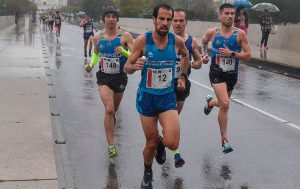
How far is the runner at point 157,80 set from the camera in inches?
211

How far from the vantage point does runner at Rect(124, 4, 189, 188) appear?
17.6 feet

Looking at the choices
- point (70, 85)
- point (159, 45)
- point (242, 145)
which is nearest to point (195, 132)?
point (242, 145)

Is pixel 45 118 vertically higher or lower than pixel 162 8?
lower

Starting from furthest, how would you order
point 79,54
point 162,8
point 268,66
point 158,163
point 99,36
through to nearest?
point 79,54
point 268,66
point 99,36
point 158,163
point 162,8

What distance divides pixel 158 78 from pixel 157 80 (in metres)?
0.02

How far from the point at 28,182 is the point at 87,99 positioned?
592 centimetres

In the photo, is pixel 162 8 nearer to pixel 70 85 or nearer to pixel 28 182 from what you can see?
pixel 28 182

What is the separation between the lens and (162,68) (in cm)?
547

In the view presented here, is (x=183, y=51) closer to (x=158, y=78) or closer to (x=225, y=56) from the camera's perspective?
(x=158, y=78)

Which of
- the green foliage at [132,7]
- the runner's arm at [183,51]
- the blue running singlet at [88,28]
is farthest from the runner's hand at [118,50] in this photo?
the green foliage at [132,7]

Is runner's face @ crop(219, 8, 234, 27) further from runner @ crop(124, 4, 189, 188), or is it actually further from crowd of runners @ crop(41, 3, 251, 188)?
runner @ crop(124, 4, 189, 188)

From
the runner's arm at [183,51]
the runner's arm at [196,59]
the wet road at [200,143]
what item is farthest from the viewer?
the runner's arm at [196,59]

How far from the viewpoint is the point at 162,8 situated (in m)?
5.35

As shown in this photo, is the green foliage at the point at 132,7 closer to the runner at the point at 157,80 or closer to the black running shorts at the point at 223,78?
the black running shorts at the point at 223,78
